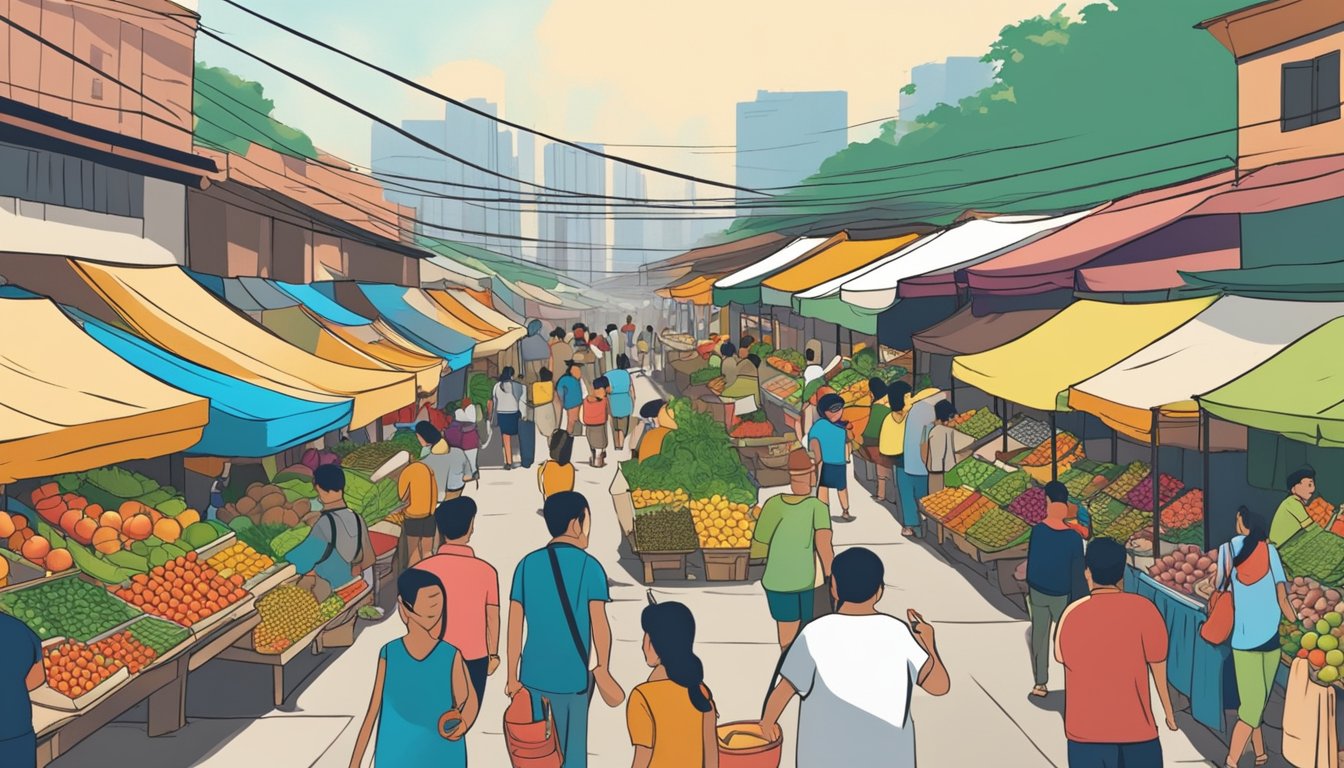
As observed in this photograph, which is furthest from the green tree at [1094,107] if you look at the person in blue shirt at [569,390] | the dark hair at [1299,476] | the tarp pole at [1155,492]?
the dark hair at [1299,476]

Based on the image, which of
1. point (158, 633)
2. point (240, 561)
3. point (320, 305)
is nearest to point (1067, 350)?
point (240, 561)

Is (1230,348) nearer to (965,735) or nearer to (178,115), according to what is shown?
(965,735)

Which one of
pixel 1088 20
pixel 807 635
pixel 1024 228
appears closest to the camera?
pixel 807 635

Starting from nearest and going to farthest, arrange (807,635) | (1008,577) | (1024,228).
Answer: (807,635) → (1008,577) → (1024,228)

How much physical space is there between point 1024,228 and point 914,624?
14972 millimetres

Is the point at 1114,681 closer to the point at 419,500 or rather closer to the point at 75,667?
the point at 75,667

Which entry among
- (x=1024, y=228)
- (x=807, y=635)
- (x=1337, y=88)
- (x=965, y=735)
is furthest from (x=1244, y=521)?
(x=1337, y=88)

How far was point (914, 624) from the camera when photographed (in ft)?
17.6

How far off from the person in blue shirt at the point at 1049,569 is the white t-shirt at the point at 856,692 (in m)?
3.78

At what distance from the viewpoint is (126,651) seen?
8.07 meters

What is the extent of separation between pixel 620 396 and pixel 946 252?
710cm

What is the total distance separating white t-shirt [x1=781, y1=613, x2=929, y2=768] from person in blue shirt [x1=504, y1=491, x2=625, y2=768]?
1.40 metres

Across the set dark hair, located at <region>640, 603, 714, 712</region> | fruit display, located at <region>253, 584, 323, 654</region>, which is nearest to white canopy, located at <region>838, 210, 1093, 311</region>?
fruit display, located at <region>253, 584, 323, 654</region>

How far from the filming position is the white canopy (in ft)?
56.7
